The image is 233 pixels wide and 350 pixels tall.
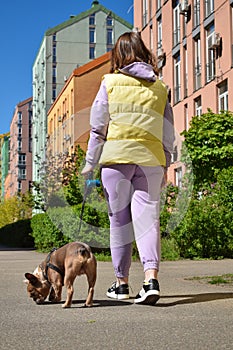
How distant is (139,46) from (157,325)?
2.48m

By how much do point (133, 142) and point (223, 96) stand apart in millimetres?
22470

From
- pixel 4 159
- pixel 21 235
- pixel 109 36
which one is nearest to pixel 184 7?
pixel 21 235

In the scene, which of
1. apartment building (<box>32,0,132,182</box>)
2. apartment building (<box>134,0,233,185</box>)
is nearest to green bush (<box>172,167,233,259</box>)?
apartment building (<box>134,0,233,185</box>)

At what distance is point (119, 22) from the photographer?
7981 centimetres

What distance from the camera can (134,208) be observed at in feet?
18.9

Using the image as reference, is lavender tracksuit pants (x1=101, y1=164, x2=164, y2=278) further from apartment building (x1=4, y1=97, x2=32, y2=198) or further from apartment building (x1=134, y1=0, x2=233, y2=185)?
apartment building (x1=4, y1=97, x2=32, y2=198)

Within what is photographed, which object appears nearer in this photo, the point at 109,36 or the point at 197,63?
the point at 197,63

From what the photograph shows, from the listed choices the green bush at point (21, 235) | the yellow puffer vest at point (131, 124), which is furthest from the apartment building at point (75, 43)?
the yellow puffer vest at point (131, 124)

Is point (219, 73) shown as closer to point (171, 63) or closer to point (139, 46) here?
point (171, 63)

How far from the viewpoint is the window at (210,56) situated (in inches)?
1108

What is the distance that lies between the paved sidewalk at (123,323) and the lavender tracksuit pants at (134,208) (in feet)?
1.34

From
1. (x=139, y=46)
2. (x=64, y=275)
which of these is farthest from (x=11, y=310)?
(x=139, y=46)

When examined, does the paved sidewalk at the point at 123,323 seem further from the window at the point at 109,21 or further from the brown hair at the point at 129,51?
the window at the point at 109,21

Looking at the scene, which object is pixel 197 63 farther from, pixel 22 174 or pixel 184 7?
pixel 22 174
